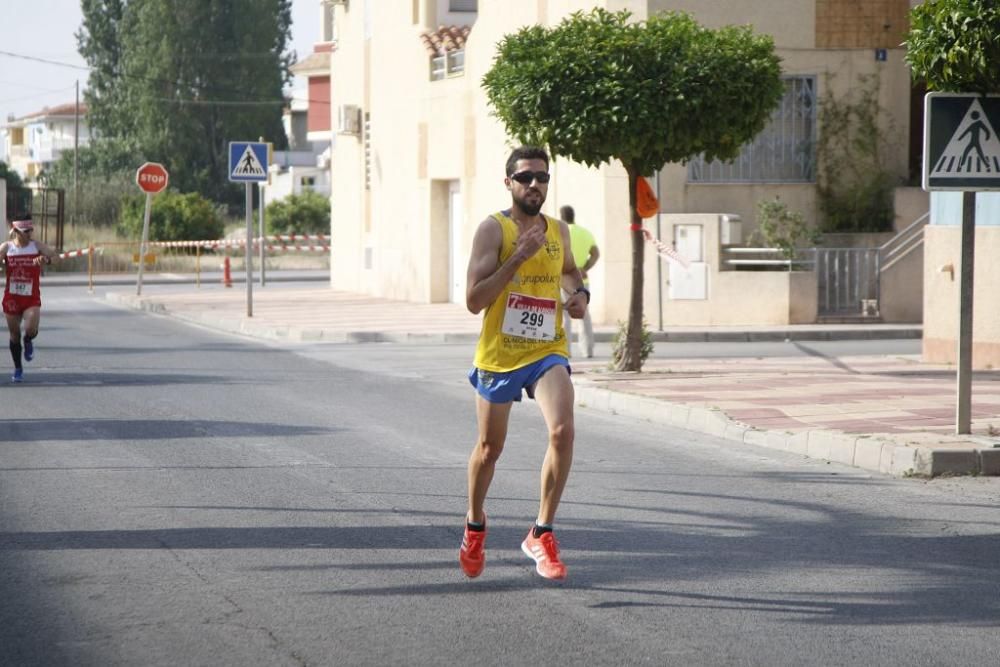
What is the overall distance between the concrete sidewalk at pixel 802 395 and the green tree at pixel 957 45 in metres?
2.46

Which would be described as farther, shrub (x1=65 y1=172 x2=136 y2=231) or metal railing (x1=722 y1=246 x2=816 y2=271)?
shrub (x1=65 y1=172 x2=136 y2=231)

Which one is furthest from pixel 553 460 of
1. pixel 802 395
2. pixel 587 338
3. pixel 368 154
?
pixel 368 154

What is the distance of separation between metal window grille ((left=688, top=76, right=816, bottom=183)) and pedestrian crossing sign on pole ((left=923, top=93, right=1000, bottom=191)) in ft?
47.0

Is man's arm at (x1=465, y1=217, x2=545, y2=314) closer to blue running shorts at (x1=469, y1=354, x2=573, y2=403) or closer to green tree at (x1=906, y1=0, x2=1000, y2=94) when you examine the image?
blue running shorts at (x1=469, y1=354, x2=573, y2=403)

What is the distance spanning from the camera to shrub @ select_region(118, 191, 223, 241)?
57281mm

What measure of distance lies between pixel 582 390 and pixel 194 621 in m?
9.38

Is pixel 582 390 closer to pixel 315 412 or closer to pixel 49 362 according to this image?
pixel 315 412

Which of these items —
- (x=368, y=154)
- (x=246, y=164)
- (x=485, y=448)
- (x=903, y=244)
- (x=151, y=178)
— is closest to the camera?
(x=485, y=448)

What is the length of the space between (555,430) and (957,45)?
17.8 feet

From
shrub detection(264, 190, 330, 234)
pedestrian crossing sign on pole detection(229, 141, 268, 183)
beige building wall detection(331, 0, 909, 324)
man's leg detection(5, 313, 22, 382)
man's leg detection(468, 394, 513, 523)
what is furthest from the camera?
shrub detection(264, 190, 330, 234)

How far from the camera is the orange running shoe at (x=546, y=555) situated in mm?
7000

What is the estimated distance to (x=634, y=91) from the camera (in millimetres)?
16453

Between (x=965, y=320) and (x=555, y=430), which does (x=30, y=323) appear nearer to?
(x=965, y=320)

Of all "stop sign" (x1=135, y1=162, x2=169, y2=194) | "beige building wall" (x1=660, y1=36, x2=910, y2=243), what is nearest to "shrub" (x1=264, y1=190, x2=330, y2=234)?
"stop sign" (x1=135, y1=162, x2=169, y2=194)
